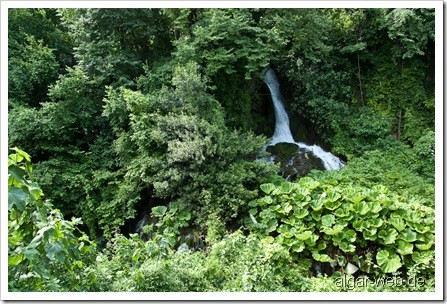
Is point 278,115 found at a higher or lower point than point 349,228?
higher

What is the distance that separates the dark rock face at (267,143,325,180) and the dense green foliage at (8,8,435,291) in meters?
0.56

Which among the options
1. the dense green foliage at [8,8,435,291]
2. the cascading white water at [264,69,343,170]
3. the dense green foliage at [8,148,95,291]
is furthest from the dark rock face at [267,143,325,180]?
the dense green foliage at [8,148,95,291]

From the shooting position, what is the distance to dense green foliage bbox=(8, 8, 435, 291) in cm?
377

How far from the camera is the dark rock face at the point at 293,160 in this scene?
23.7 feet

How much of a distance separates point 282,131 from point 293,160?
134 cm

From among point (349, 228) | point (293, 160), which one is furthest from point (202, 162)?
point (293, 160)

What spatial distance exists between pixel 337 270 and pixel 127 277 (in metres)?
3.02

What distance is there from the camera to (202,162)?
5312 millimetres

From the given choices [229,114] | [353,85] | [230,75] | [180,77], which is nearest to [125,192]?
[180,77]

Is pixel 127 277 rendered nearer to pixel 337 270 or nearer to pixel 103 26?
pixel 337 270

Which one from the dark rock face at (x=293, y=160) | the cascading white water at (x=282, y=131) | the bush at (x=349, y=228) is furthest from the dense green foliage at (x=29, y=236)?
the cascading white water at (x=282, y=131)

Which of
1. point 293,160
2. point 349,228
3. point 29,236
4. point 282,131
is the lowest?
point 349,228

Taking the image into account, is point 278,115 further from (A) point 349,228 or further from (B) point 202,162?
(A) point 349,228

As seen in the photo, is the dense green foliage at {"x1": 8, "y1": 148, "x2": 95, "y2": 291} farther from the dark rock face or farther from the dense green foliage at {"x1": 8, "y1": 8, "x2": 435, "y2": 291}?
the dark rock face
